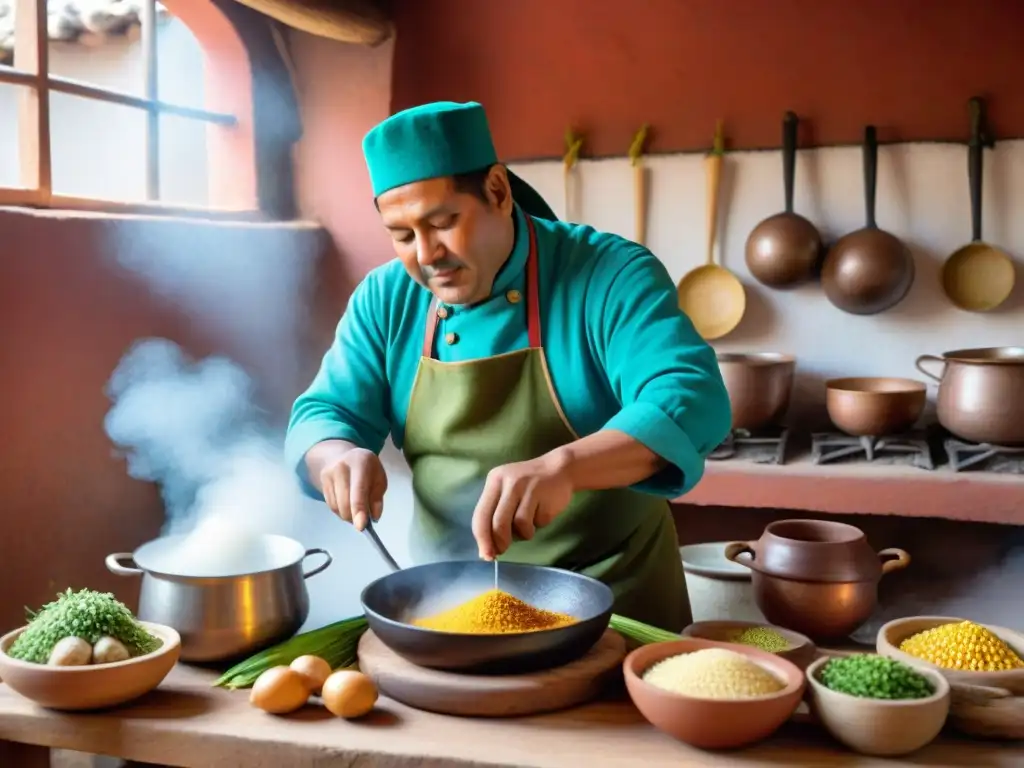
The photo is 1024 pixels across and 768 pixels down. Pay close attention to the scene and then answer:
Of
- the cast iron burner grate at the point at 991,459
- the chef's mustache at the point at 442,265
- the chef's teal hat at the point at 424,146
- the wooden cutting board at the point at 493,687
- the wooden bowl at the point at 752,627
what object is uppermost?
the chef's teal hat at the point at 424,146

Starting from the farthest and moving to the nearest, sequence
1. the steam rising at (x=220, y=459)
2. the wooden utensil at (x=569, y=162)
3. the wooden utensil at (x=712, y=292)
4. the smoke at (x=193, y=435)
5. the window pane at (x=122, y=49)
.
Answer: the wooden utensil at (x=569, y=162) → the wooden utensil at (x=712, y=292) → the window pane at (x=122, y=49) → the steam rising at (x=220, y=459) → the smoke at (x=193, y=435)

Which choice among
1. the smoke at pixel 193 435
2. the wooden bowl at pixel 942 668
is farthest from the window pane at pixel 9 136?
the wooden bowl at pixel 942 668

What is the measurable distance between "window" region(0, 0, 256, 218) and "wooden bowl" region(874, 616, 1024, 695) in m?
2.18

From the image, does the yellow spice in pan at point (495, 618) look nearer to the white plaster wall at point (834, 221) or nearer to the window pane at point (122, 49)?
the window pane at point (122, 49)

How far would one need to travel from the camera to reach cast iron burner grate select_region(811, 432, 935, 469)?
3.12m

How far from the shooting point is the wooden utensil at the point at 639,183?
371cm

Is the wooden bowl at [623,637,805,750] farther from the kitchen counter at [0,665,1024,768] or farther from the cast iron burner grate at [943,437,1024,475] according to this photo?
the cast iron burner grate at [943,437,1024,475]

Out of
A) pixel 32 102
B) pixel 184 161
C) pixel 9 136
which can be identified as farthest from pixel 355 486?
pixel 184 161

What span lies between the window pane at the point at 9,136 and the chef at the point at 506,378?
1.29m

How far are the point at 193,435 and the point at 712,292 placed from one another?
6.34 ft

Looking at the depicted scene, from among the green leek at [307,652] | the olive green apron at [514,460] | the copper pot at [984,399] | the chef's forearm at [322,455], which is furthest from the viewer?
the copper pot at [984,399]

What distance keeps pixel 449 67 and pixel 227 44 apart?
0.86 m

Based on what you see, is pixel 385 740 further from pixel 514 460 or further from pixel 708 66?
pixel 708 66

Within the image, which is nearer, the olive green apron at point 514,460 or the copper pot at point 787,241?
the olive green apron at point 514,460
